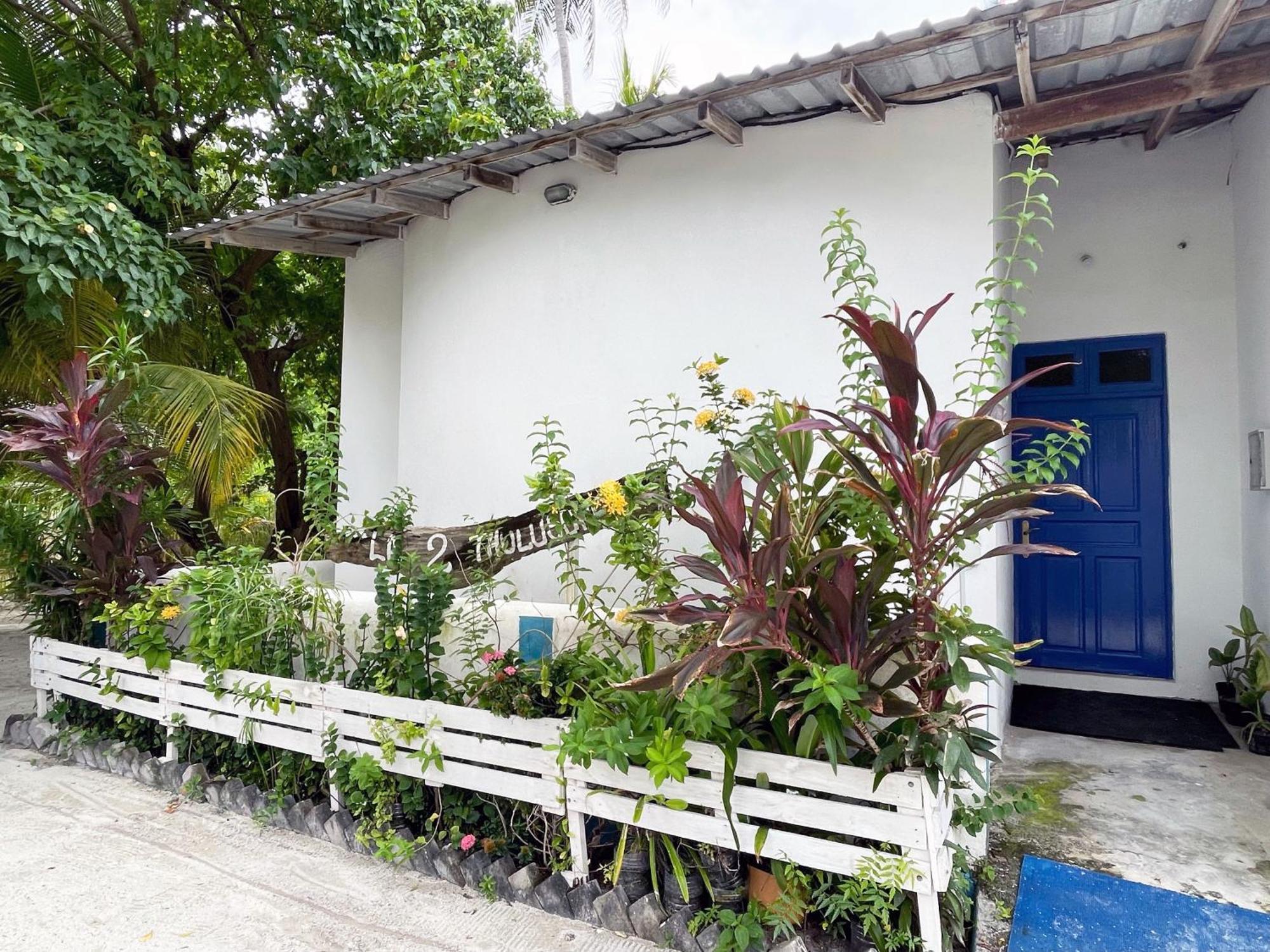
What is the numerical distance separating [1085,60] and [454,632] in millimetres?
3536

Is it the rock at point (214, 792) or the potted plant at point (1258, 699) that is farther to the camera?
the potted plant at point (1258, 699)

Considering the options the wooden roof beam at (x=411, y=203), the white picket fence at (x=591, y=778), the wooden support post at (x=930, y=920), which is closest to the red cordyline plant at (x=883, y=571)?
the white picket fence at (x=591, y=778)

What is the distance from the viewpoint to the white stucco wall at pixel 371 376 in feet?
18.8

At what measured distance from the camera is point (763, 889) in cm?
244

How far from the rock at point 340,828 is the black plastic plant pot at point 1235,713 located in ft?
14.7

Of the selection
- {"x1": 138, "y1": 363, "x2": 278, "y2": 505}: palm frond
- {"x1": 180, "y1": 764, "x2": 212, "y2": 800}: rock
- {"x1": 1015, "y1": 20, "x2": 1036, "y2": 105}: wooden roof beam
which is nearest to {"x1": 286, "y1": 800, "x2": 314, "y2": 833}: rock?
{"x1": 180, "y1": 764, "x2": 212, "y2": 800}: rock

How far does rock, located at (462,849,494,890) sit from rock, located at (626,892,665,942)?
620 mm

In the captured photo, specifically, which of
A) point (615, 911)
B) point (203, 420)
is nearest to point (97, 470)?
point (203, 420)

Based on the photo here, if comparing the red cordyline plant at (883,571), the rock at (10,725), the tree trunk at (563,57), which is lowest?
the rock at (10,725)

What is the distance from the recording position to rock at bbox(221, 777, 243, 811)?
11.5 feet

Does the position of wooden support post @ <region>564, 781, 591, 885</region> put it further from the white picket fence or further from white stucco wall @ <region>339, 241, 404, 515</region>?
white stucco wall @ <region>339, 241, 404, 515</region>

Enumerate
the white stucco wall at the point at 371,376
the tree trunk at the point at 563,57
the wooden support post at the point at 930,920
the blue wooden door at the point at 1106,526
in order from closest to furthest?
the wooden support post at the point at 930,920
the blue wooden door at the point at 1106,526
the white stucco wall at the point at 371,376
the tree trunk at the point at 563,57

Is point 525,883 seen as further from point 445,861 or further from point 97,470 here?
point 97,470

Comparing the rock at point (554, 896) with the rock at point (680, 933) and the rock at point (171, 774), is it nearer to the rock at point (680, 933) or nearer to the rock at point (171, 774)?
the rock at point (680, 933)
